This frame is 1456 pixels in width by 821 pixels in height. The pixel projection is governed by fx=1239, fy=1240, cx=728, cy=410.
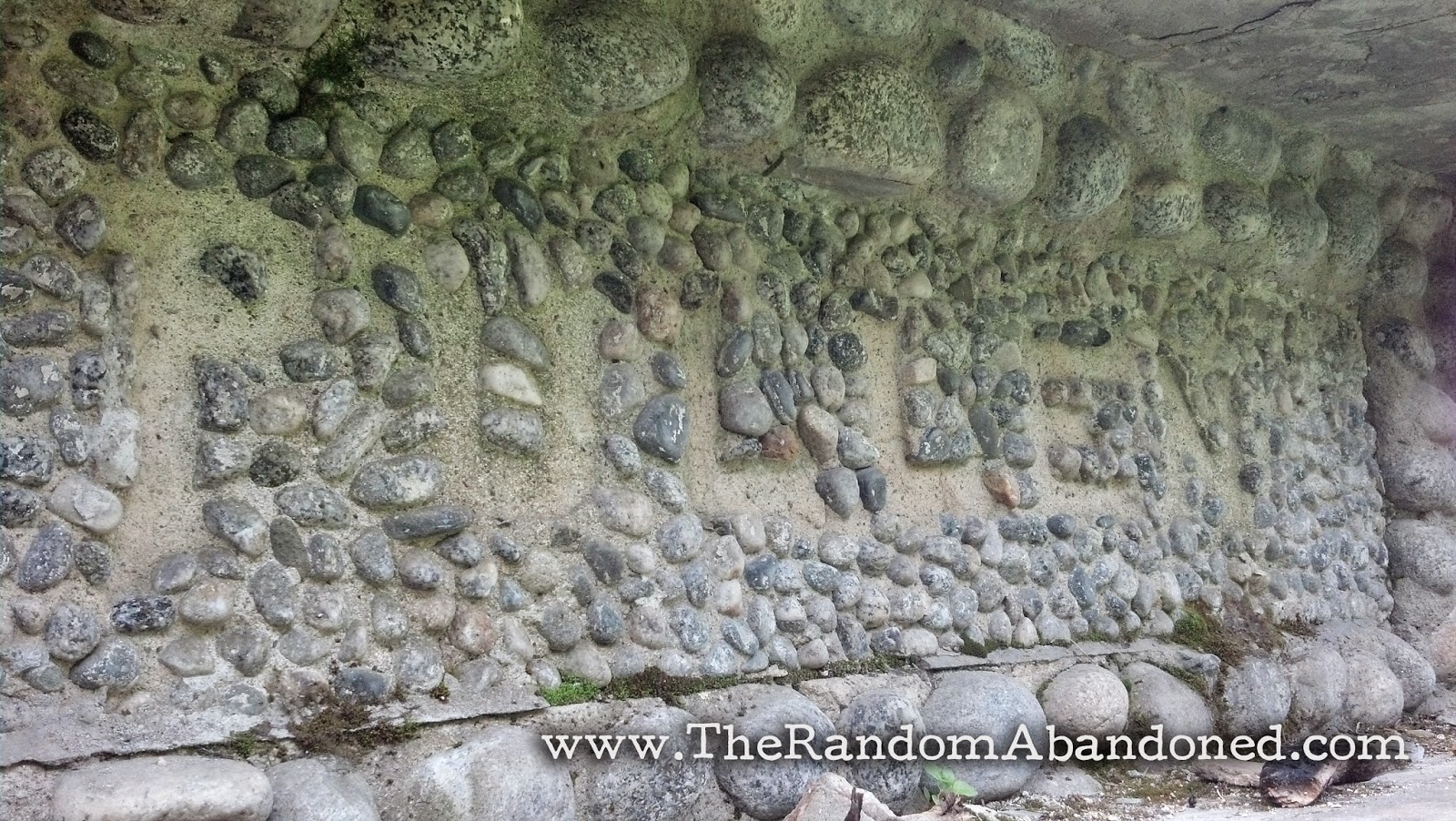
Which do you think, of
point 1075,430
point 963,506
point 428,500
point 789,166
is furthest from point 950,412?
point 428,500

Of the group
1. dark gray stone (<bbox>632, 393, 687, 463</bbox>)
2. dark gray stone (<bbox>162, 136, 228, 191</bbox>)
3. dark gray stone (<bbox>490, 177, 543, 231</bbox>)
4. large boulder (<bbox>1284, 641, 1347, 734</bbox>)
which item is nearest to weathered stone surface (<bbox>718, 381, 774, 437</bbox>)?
dark gray stone (<bbox>632, 393, 687, 463</bbox>)

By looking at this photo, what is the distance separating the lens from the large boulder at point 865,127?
2803 millimetres

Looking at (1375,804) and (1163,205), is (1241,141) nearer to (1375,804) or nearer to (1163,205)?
(1163,205)

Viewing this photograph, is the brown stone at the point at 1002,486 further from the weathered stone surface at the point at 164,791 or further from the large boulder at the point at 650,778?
the weathered stone surface at the point at 164,791

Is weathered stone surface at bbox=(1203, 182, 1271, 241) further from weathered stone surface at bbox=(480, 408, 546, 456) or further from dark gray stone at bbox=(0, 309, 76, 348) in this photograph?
dark gray stone at bbox=(0, 309, 76, 348)

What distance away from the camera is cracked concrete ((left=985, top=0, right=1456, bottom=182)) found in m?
2.93

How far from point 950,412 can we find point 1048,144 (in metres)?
0.77

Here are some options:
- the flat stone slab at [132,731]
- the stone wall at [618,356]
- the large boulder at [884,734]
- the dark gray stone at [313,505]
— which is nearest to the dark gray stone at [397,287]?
the stone wall at [618,356]

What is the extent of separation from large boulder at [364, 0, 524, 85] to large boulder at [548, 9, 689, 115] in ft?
0.59

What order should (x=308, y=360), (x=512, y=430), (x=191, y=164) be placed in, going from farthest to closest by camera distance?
(x=512, y=430)
(x=308, y=360)
(x=191, y=164)

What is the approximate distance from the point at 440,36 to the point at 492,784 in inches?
50.7

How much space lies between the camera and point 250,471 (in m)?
2.08

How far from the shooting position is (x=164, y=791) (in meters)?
1.73

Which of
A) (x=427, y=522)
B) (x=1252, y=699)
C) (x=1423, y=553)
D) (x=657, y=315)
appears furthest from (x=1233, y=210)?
(x=427, y=522)
